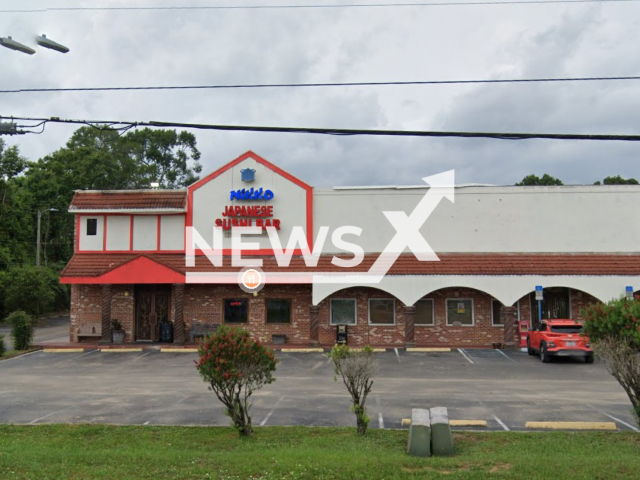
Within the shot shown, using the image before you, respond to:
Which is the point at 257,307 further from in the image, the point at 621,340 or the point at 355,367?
the point at 621,340

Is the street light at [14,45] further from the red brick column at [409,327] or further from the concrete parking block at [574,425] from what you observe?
the red brick column at [409,327]

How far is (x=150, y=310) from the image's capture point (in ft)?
91.0

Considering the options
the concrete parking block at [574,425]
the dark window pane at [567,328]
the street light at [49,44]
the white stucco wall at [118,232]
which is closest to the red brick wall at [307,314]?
the white stucco wall at [118,232]

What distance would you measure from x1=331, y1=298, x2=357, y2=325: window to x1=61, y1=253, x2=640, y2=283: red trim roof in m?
1.68

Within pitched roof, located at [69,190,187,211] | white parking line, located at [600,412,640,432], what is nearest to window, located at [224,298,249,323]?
pitched roof, located at [69,190,187,211]

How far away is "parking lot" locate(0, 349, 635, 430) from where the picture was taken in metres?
12.7

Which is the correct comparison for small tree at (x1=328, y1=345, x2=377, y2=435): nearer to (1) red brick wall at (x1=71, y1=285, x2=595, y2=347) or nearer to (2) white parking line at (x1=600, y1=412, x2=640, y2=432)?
(2) white parking line at (x1=600, y1=412, x2=640, y2=432)

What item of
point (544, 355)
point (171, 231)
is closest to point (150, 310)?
point (171, 231)

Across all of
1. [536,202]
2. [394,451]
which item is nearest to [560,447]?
[394,451]

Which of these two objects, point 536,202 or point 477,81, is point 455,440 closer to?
point 477,81

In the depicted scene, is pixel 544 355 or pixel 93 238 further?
pixel 93 238

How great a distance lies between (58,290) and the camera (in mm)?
48906

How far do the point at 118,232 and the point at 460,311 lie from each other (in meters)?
17.0

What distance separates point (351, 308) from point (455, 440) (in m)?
16.6
